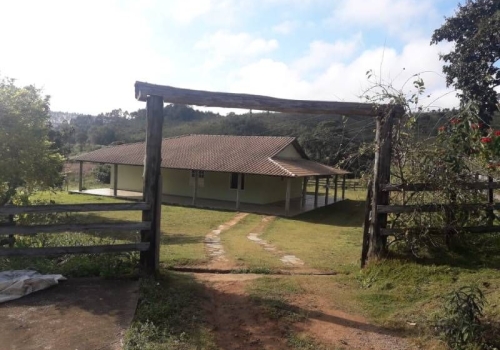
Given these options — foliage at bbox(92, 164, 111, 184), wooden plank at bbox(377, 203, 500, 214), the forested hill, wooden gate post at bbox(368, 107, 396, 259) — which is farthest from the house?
wooden plank at bbox(377, 203, 500, 214)

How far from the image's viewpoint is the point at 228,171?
22.7 meters

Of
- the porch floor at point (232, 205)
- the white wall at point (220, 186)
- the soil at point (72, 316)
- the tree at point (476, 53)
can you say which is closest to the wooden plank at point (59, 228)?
the soil at point (72, 316)

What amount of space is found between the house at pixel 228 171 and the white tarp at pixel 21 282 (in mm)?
16020

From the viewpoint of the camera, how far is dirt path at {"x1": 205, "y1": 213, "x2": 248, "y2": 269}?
834 cm

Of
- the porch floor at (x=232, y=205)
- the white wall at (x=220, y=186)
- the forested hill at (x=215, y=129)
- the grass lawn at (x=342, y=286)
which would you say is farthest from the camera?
the forested hill at (x=215, y=129)

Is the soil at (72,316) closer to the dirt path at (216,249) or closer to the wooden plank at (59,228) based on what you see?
the wooden plank at (59,228)

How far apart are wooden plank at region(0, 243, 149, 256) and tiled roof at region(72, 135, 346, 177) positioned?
49.5 feet

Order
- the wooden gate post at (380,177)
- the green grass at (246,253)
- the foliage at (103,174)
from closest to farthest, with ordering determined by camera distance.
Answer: the wooden gate post at (380,177)
the green grass at (246,253)
the foliage at (103,174)

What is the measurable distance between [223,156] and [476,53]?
15.0m

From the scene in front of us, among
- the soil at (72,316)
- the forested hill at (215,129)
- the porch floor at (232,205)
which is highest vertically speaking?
the forested hill at (215,129)

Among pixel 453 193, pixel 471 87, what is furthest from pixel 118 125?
pixel 453 193

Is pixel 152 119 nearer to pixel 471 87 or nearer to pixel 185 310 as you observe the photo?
pixel 185 310

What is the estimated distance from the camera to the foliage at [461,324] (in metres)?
4.32

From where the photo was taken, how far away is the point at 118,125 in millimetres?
81938
